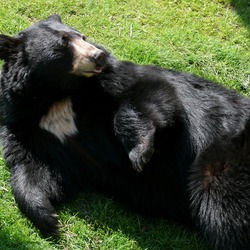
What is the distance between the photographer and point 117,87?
18.1 feet

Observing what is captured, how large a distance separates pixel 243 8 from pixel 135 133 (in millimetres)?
3197

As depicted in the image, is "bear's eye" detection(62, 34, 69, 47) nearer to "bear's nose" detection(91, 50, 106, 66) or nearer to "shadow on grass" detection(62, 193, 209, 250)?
"bear's nose" detection(91, 50, 106, 66)

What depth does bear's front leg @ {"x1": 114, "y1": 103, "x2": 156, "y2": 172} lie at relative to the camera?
518 centimetres

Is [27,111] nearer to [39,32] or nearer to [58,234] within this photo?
[39,32]

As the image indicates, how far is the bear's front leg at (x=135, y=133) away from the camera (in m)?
5.18

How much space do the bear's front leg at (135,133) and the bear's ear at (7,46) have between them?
1.15 meters

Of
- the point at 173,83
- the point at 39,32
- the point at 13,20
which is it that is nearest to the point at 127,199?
the point at 173,83

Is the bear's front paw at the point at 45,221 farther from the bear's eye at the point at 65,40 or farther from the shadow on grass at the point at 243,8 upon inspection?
the shadow on grass at the point at 243,8

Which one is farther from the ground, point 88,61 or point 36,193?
point 88,61

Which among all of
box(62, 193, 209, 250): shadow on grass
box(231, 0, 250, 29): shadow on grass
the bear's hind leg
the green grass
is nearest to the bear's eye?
the green grass

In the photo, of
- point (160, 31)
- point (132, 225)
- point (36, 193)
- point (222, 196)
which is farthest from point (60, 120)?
point (160, 31)

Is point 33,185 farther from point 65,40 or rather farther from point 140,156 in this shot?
point 65,40

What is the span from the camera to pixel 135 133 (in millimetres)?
5277

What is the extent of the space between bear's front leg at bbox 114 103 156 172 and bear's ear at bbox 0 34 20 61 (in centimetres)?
115
